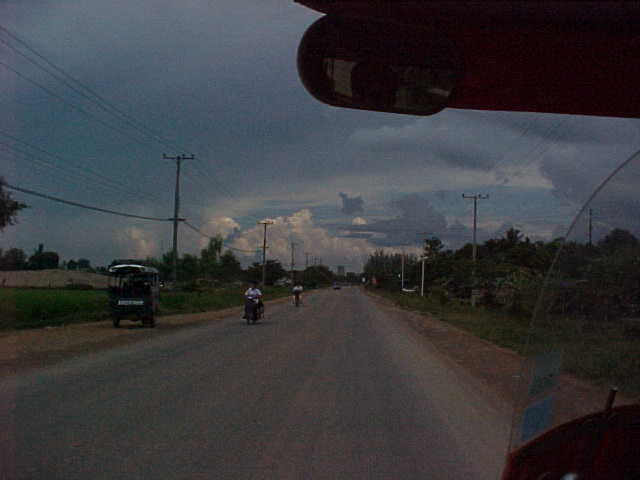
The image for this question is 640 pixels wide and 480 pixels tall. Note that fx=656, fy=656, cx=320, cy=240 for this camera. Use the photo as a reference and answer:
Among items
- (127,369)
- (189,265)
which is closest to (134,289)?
(127,369)

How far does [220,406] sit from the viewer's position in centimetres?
814

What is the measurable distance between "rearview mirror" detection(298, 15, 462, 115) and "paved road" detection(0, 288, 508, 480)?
3.50m

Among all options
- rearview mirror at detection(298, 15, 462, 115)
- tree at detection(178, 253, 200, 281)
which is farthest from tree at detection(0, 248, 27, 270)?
rearview mirror at detection(298, 15, 462, 115)

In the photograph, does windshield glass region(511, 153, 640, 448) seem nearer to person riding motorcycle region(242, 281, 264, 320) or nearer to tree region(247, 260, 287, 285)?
person riding motorcycle region(242, 281, 264, 320)

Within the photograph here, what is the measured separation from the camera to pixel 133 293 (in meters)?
22.3

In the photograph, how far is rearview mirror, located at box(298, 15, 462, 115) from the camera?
2.45 m

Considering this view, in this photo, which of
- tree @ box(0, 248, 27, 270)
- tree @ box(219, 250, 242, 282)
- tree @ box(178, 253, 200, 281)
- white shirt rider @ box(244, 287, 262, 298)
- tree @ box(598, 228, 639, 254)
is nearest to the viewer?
tree @ box(598, 228, 639, 254)

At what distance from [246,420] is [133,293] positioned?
15908mm

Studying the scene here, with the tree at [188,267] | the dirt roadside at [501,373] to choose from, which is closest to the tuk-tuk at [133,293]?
the dirt roadside at [501,373]

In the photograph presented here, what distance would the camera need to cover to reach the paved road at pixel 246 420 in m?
5.51

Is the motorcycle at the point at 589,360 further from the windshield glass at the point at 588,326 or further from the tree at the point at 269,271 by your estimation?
the tree at the point at 269,271

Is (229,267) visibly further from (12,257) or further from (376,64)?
(376,64)

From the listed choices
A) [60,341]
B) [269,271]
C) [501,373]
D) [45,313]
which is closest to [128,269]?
[45,313]

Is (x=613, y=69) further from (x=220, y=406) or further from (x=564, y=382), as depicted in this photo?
(x=220, y=406)
